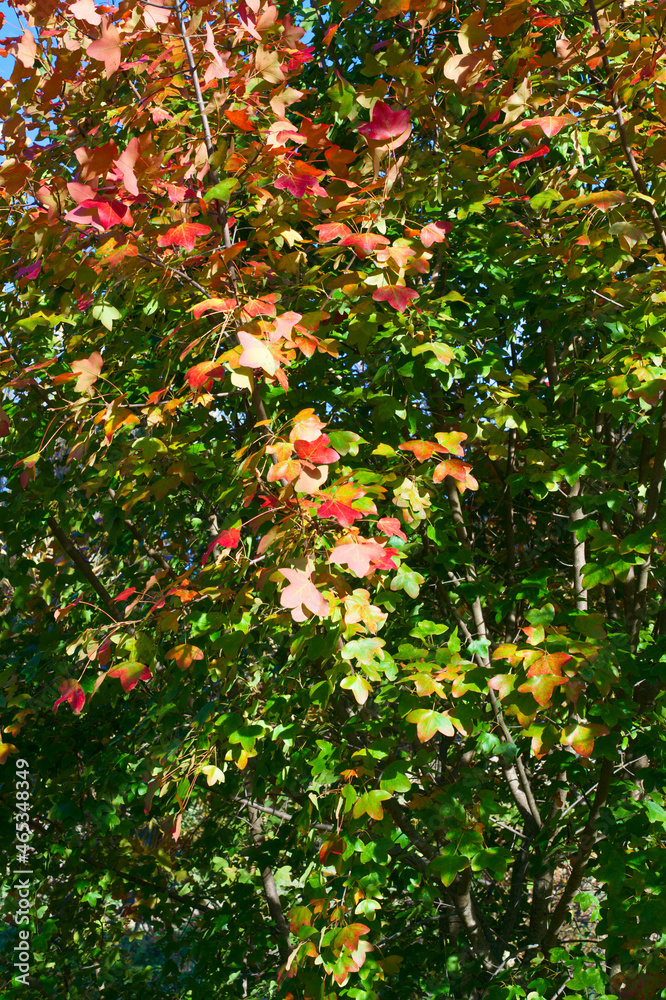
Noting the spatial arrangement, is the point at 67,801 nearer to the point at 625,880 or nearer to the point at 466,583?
the point at 466,583

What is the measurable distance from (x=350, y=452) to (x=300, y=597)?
0.62 m

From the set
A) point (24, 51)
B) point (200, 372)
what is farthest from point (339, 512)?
point (24, 51)

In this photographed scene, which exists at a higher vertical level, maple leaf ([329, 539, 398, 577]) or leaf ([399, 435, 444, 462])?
leaf ([399, 435, 444, 462])

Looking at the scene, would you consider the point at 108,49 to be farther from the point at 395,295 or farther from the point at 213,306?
the point at 395,295

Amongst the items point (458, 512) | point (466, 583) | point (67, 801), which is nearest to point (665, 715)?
point (466, 583)

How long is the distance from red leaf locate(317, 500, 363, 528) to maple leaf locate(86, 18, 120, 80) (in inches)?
36.2

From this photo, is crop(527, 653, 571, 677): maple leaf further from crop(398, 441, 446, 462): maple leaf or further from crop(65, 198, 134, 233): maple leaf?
crop(65, 198, 134, 233): maple leaf

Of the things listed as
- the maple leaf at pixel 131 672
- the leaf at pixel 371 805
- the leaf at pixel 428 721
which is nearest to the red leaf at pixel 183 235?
the maple leaf at pixel 131 672

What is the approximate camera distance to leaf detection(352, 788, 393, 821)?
1.61m

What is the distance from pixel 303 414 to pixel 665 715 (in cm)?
121

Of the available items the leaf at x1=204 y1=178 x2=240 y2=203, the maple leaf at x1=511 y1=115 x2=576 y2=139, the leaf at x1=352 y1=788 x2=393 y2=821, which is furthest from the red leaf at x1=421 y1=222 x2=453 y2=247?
the leaf at x1=352 y1=788 x2=393 y2=821

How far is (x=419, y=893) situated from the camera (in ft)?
7.98

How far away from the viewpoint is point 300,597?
1.27 metres

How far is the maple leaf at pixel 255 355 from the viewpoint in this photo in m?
1.28
